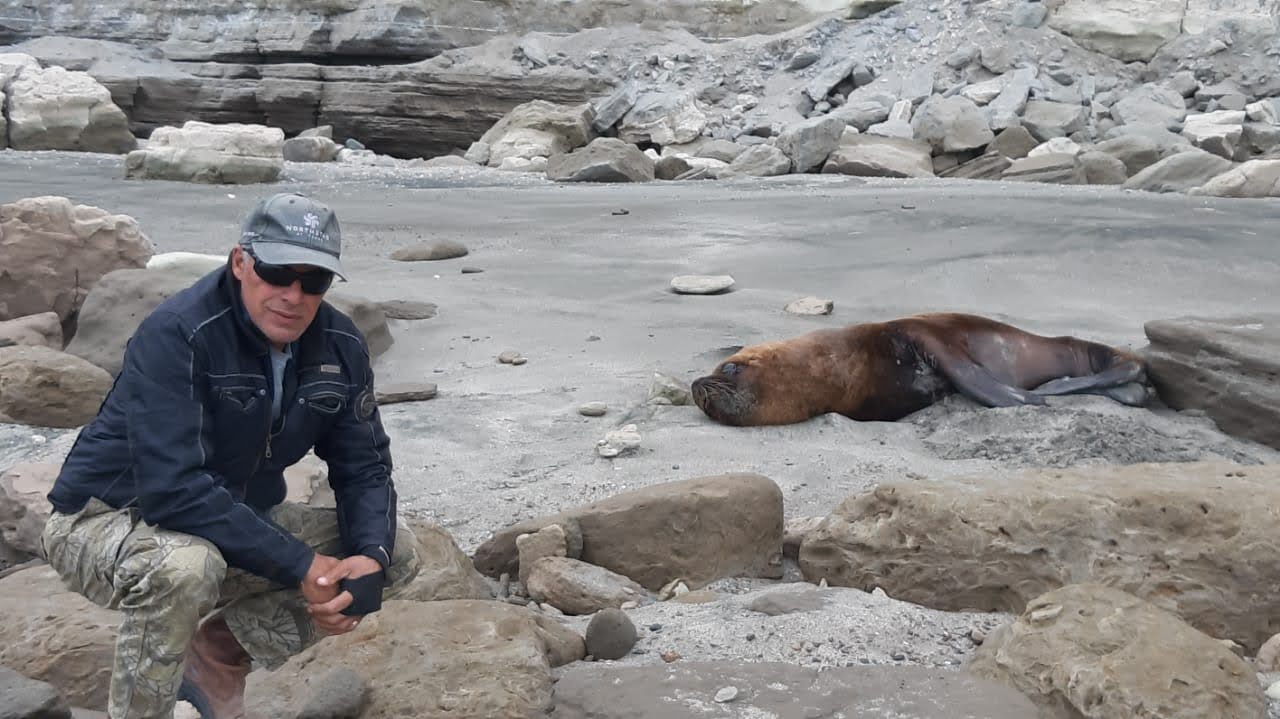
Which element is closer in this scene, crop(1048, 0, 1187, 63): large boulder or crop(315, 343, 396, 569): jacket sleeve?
crop(315, 343, 396, 569): jacket sleeve

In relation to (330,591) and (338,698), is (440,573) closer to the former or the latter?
(338,698)

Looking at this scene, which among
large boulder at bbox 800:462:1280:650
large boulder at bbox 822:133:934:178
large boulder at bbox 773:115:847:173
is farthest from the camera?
large boulder at bbox 773:115:847:173

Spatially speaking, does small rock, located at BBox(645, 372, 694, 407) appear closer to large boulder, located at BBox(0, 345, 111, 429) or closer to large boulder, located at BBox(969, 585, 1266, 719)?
large boulder, located at BBox(0, 345, 111, 429)

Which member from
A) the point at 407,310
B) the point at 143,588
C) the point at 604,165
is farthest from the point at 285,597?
the point at 604,165

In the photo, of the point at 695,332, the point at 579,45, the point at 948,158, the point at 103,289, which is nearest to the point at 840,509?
the point at 695,332

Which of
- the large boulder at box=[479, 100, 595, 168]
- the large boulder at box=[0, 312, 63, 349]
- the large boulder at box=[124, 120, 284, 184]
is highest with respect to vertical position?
the large boulder at box=[0, 312, 63, 349]

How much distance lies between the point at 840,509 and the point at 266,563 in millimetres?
2466

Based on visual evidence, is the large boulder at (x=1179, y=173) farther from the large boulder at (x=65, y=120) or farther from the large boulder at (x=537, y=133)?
the large boulder at (x=65, y=120)

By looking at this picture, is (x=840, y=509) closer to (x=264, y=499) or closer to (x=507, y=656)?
(x=507, y=656)

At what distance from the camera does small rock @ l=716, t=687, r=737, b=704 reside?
3.37 m

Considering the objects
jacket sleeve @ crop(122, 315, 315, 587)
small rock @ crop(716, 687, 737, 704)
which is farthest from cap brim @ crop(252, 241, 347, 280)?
small rock @ crop(716, 687, 737, 704)

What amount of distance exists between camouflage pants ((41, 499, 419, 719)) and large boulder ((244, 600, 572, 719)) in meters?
0.51

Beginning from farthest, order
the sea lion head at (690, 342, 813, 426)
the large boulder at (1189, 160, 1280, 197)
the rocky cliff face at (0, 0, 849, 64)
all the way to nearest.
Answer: the rocky cliff face at (0, 0, 849, 64), the large boulder at (1189, 160, 1280, 197), the sea lion head at (690, 342, 813, 426)

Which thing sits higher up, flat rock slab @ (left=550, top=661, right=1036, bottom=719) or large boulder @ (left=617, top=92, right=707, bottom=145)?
flat rock slab @ (left=550, top=661, right=1036, bottom=719)
